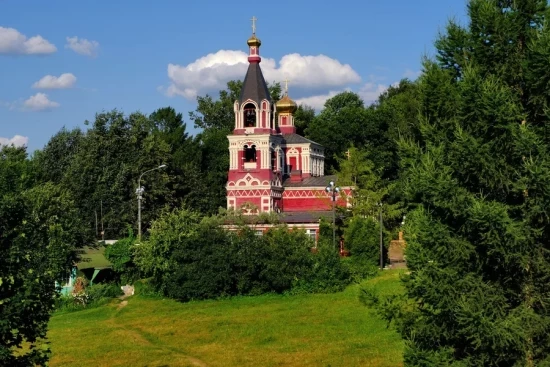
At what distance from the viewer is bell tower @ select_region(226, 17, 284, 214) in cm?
5172

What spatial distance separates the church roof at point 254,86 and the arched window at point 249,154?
9.89 ft

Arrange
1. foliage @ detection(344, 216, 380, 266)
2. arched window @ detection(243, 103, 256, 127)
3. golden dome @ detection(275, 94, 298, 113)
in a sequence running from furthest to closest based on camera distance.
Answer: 1. golden dome @ detection(275, 94, 298, 113)
2. arched window @ detection(243, 103, 256, 127)
3. foliage @ detection(344, 216, 380, 266)

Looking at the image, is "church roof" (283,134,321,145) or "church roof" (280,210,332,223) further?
"church roof" (283,134,321,145)

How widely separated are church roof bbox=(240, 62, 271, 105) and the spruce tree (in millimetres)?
40122

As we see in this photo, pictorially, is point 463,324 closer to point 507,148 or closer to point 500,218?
point 500,218

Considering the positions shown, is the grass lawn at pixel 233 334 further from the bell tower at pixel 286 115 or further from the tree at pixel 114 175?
the bell tower at pixel 286 115

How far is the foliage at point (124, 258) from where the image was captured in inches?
1531

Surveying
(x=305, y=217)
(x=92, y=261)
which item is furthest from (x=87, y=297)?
(x=305, y=217)

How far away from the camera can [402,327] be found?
13.0m

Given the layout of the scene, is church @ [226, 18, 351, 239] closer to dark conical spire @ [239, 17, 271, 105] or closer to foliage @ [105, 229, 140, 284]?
dark conical spire @ [239, 17, 271, 105]

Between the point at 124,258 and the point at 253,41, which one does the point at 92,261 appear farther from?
the point at 253,41

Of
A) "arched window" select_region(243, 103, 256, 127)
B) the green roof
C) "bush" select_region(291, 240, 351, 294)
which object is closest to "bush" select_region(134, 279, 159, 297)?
the green roof

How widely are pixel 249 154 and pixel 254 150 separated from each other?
499 millimetres

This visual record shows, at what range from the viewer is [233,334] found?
26.2 metres
